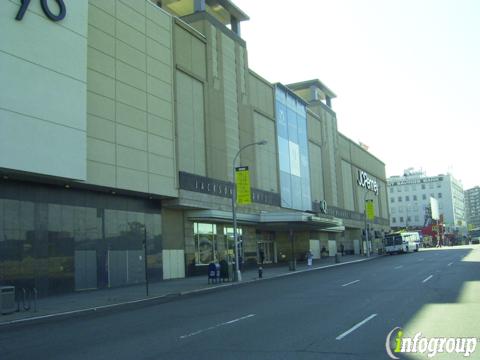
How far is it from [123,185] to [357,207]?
57.1m

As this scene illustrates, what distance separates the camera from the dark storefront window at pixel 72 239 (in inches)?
980

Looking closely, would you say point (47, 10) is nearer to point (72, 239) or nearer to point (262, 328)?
point (72, 239)

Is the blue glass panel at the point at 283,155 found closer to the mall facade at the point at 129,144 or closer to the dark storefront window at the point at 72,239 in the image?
the mall facade at the point at 129,144

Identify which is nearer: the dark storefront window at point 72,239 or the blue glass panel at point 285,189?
the dark storefront window at point 72,239

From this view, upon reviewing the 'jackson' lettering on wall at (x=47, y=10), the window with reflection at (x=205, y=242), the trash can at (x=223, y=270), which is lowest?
the trash can at (x=223, y=270)

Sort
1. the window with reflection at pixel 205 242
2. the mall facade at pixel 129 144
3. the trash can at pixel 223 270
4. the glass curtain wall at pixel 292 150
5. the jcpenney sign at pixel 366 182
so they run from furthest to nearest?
the jcpenney sign at pixel 366 182, the glass curtain wall at pixel 292 150, the window with reflection at pixel 205 242, the trash can at pixel 223 270, the mall facade at pixel 129 144

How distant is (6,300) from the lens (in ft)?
61.2

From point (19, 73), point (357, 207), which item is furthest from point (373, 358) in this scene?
point (357, 207)

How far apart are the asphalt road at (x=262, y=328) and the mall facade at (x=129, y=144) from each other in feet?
29.6

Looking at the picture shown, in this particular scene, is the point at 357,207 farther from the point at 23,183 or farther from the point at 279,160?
the point at 23,183

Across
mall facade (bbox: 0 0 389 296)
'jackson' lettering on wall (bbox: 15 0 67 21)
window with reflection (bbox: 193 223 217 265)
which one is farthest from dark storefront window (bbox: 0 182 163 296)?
'jackson' lettering on wall (bbox: 15 0 67 21)

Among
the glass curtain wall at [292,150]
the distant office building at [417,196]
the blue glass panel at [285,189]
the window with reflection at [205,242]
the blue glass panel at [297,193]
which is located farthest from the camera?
the distant office building at [417,196]

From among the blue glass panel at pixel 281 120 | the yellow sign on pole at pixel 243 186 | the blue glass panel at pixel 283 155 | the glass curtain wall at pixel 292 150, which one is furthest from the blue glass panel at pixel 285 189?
the yellow sign on pole at pixel 243 186

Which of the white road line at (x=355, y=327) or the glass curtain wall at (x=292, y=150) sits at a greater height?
the glass curtain wall at (x=292, y=150)
